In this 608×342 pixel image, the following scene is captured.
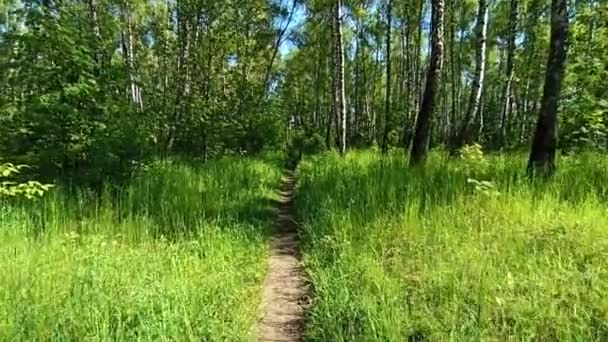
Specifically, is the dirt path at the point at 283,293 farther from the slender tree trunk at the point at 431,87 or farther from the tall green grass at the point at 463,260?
the slender tree trunk at the point at 431,87

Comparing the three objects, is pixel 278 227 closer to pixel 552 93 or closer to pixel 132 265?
pixel 132 265

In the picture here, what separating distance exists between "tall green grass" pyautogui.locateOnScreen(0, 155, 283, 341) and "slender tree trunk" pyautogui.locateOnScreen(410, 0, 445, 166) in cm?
353

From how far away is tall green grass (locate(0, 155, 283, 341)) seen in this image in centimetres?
436

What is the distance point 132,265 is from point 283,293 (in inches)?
69.2

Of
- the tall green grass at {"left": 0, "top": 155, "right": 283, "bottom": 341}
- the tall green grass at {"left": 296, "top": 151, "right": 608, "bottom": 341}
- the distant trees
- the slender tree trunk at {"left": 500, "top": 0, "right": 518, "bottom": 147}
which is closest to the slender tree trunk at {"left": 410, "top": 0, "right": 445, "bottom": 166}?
the distant trees

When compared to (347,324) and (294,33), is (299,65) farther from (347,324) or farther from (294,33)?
(347,324)

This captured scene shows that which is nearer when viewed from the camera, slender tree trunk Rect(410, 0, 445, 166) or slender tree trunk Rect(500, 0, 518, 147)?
slender tree trunk Rect(410, 0, 445, 166)

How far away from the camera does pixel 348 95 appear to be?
46.6 m

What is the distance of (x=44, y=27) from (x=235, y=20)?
547 inches

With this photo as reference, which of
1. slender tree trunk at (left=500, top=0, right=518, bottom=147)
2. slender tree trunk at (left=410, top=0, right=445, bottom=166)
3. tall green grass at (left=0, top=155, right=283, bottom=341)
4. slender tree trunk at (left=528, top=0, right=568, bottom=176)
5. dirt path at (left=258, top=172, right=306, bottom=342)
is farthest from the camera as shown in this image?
slender tree trunk at (left=500, top=0, right=518, bottom=147)

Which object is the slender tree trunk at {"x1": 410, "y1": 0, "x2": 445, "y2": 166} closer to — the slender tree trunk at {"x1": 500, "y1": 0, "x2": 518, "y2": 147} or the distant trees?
the distant trees

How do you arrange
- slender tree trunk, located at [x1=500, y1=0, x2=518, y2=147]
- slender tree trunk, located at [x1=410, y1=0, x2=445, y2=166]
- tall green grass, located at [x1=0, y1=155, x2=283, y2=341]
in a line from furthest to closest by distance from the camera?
1. slender tree trunk, located at [x1=500, y1=0, x2=518, y2=147]
2. slender tree trunk, located at [x1=410, y1=0, x2=445, y2=166]
3. tall green grass, located at [x1=0, y1=155, x2=283, y2=341]

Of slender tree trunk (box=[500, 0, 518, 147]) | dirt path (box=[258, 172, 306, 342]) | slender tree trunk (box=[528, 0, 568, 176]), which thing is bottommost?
dirt path (box=[258, 172, 306, 342])

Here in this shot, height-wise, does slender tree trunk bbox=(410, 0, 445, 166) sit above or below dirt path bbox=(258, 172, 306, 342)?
above
